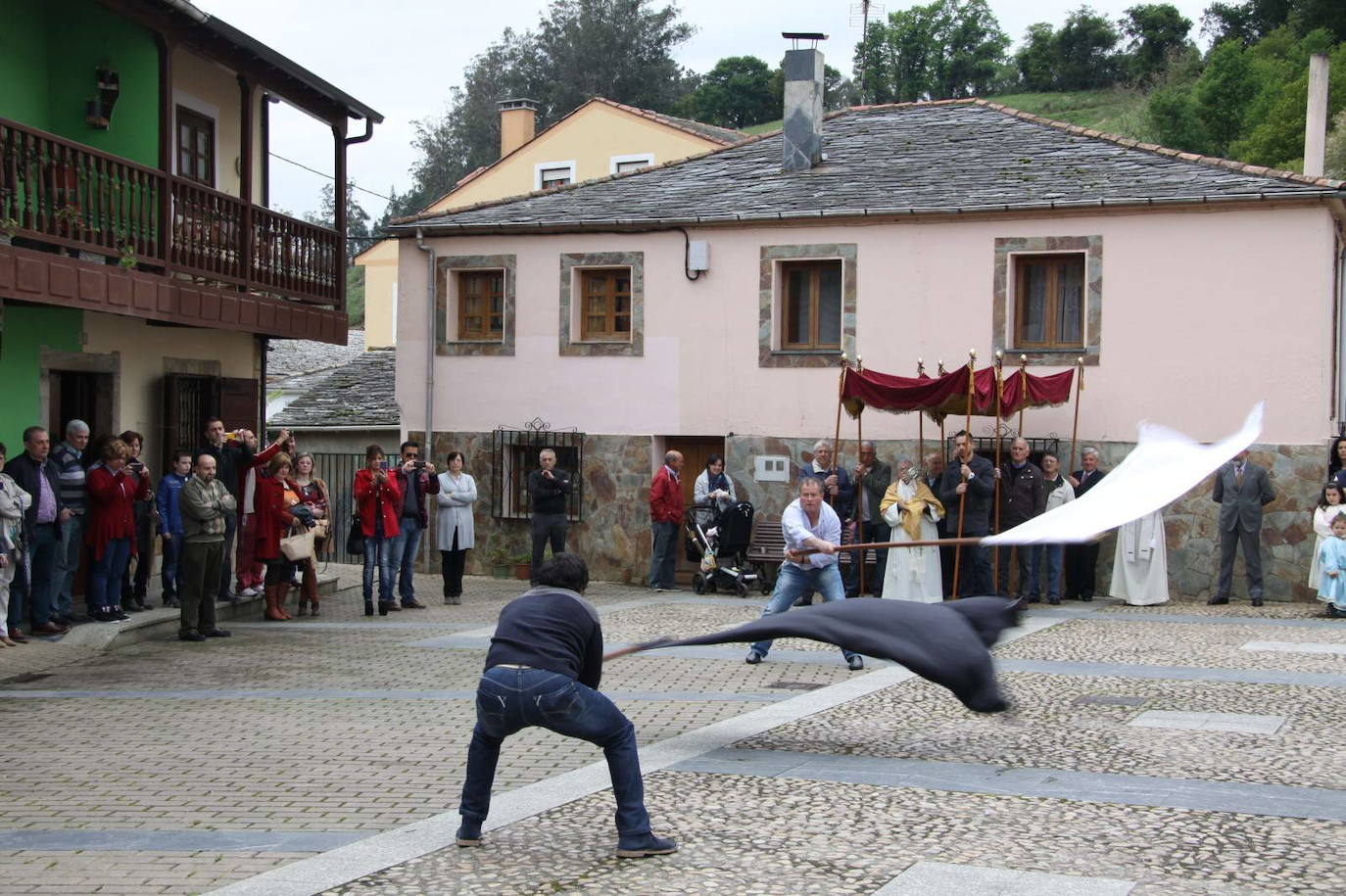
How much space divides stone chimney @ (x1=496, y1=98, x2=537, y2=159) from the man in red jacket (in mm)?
24914

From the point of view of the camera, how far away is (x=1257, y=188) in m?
18.3

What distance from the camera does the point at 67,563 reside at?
45.9 ft

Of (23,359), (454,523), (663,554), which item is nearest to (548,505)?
(454,523)

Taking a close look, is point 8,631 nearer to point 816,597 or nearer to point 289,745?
point 289,745

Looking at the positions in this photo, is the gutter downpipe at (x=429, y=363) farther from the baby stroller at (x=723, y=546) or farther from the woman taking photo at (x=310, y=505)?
the woman taking photo at (x=310, y=505)

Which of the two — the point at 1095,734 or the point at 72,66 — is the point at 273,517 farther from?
the point at 1095,734

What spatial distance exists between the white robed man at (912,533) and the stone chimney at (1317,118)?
1025 centimetres

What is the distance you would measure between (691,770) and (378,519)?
Result: 30.0ft

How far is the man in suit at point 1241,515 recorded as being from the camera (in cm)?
1786

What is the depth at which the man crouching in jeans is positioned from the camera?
21.8 ft

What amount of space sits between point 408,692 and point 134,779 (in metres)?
3.25

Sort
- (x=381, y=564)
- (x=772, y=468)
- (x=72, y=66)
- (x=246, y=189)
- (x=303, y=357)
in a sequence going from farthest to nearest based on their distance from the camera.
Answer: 1. (x=303, y=357)
2. (x=772, y=468)
3. (x=246, y=189)
4. (x=381, y=564)
5. (x=72, y=66)

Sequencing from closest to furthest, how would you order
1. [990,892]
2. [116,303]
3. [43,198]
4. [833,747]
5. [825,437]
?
1. [990,892]
2. [833,747]
3. [43,198]
4. [116,303]
5. [825,437]

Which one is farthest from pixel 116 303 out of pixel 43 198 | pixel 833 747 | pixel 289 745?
pixel 833 747
